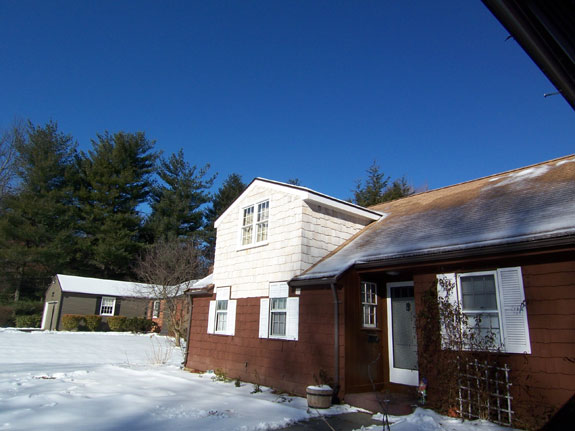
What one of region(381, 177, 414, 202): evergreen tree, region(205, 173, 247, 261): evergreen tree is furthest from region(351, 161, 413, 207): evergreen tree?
region(205, 173, 247, 261): evergreen tree

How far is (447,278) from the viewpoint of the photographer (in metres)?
7.22

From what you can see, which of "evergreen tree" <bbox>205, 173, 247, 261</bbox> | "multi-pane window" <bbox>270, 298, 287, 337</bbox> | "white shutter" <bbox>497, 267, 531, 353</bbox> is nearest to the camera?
"white shutter" <bbox>497, 267, 531, 353</bbox>

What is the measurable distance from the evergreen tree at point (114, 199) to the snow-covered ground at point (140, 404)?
79.8ft

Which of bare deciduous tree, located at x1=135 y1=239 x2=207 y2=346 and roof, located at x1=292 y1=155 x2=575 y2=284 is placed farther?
bare deciduous tree, located at x1=135 y1=239 x2=207 y2=346

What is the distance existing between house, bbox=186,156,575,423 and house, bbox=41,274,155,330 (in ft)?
66.8

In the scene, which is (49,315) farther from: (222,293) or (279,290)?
(279,290)

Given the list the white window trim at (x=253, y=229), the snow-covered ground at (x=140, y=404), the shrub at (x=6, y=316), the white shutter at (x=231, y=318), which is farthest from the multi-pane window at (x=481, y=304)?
the shrub at (x=6, y=316)

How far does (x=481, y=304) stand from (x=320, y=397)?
3.46 metres

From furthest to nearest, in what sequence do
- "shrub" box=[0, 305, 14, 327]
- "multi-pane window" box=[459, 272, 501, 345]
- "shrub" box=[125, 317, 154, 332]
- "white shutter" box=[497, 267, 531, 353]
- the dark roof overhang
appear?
"shrub" box=[0, 305, 14, 327] < "shrub" box=[125, 317, 154, 332] < "multi-pane window" box=[459, 272, 501, 345] < "white shutter" box=[497, 267, 531, 353] < the dark roof overhang

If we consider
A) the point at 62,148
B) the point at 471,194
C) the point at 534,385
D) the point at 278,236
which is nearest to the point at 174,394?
the point at 278,236

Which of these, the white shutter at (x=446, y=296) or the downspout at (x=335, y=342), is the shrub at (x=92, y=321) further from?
the white shutter at (x=446, y=296)

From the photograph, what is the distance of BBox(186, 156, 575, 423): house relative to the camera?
5969mm

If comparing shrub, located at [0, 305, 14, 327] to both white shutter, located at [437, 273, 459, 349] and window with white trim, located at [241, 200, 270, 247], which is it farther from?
white shutter, located at [437, 273, 459, 349]

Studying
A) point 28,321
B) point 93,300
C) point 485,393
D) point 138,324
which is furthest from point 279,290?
point 28,321
